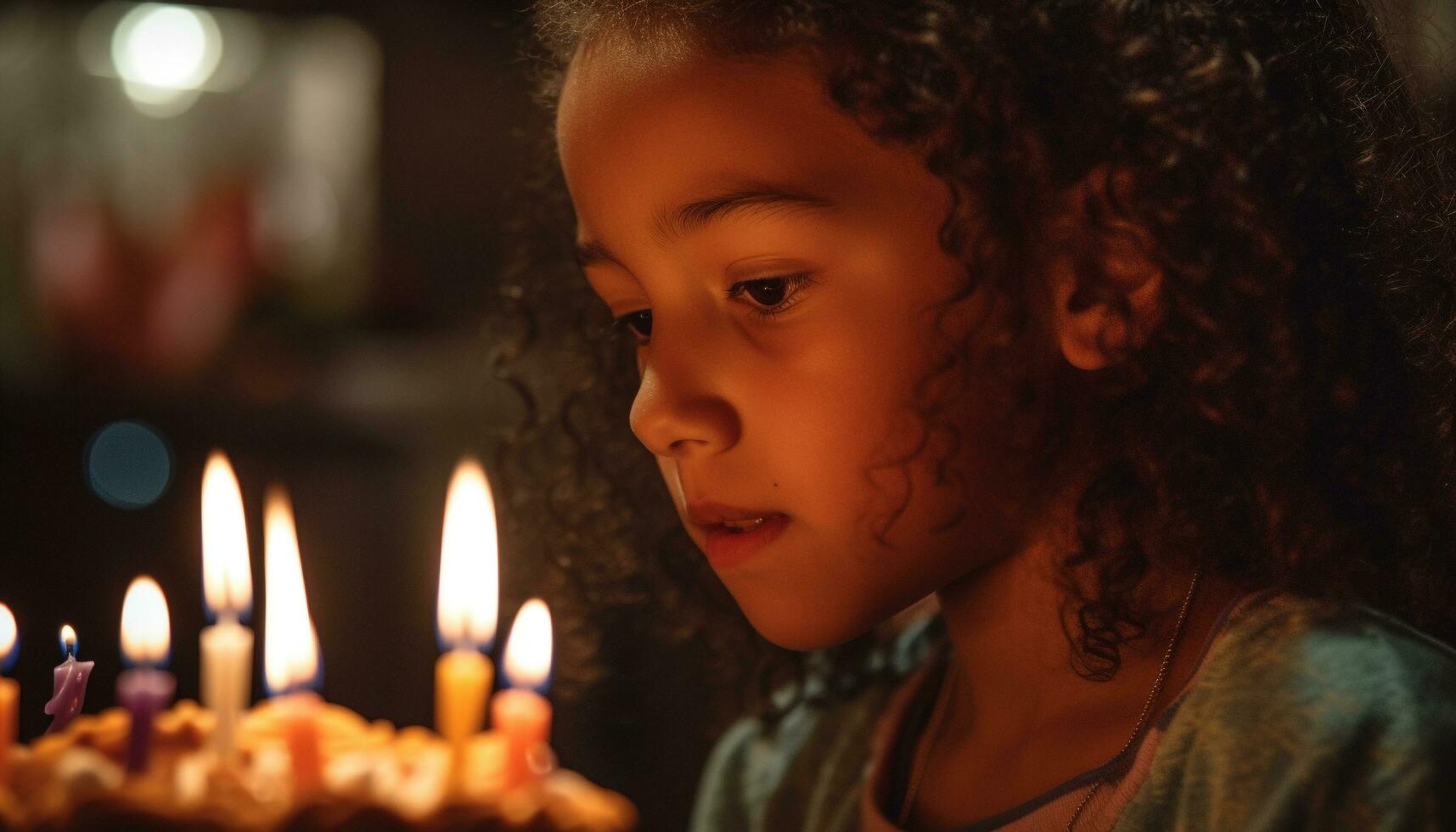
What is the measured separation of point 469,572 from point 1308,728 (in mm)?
462

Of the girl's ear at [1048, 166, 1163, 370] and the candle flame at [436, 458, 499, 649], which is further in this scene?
the girl's ear at [1048, 166, 1163, 370]

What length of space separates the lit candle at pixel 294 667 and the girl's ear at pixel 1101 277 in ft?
1.68

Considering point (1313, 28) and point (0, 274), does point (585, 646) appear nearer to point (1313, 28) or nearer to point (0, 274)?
point (1313, 28)

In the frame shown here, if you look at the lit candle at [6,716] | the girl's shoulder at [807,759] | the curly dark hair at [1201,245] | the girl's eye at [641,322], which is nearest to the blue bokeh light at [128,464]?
the girl's shoulder at [807,759]

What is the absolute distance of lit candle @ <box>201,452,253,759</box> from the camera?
0.53 meters

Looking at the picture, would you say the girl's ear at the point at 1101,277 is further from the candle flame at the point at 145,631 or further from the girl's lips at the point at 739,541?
the candle flame at the point at 145,631

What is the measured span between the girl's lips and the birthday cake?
337 mm

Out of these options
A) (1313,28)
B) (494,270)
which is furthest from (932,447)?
(494,270)

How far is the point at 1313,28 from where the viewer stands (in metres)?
0.87

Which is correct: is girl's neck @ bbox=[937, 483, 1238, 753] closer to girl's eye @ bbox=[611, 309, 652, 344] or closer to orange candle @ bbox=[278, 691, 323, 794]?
girl's eye @ bbox=[611, 309, 652, 344]

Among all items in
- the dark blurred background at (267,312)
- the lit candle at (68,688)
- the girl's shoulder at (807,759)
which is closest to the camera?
the lit candle at (68,688)

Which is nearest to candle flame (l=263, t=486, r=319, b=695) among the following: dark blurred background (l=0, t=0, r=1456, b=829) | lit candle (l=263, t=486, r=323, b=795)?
lit candle (l=263, t=486, r=323, b=795)

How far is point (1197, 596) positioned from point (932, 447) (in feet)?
0.69

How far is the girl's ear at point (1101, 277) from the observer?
82 cm
